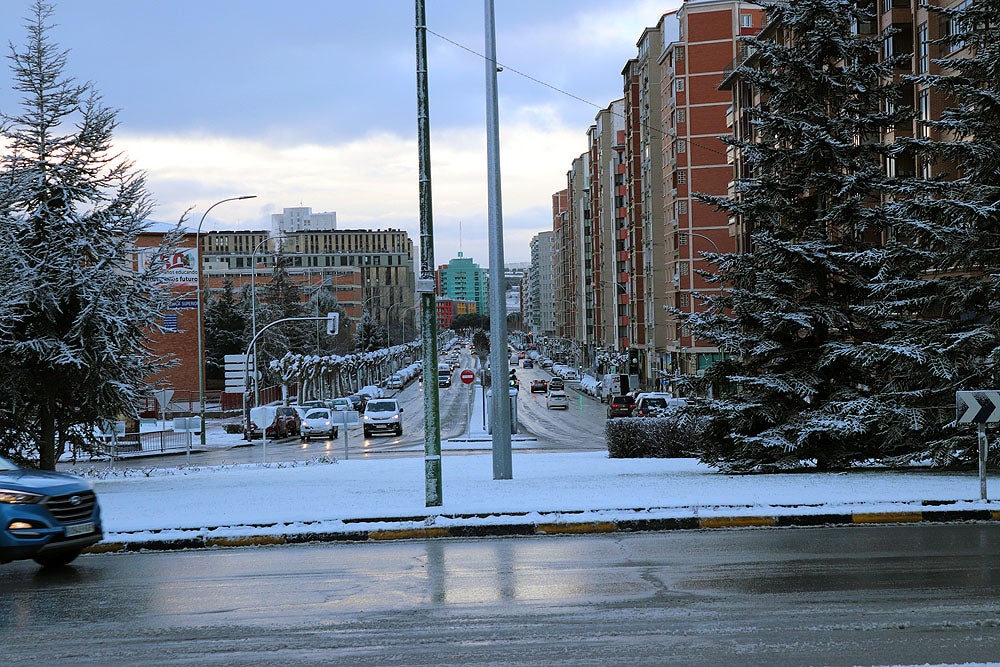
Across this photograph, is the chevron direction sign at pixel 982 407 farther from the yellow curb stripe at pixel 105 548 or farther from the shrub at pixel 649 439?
the shrub at pixel 649 439

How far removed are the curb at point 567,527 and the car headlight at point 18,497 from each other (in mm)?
2404

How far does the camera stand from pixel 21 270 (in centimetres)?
2119

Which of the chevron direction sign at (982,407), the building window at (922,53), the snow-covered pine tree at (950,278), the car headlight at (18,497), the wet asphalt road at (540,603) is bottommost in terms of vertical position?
the wet asphalt road at (540,603)

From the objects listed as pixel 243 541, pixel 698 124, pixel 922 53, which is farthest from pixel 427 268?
pixel 698 124

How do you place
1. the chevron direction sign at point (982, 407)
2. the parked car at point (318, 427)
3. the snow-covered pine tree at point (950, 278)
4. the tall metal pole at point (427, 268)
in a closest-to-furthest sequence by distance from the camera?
the chevron direction sign at point (982, 407), the tall metal pole at point (427, 268), the snow-covered pine tree at point (950, 278), the parked car at point (318, 427)

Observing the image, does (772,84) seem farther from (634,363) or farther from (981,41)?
(634,363)

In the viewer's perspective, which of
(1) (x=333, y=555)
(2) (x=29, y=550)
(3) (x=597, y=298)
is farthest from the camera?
(3) (x=597, y=298)

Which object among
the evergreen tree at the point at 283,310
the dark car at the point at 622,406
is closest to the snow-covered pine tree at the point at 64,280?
the dark car at the point at 622,406

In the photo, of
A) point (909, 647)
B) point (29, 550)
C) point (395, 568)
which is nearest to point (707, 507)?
point (395, 568)

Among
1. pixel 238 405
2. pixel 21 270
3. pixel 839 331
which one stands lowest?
pixel 238 405

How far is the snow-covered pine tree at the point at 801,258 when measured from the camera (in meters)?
19.4

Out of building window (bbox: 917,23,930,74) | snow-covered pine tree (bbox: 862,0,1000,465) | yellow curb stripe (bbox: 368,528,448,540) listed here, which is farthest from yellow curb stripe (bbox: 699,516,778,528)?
building window (bbox: 917,23,930,74)

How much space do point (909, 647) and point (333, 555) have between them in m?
7.01

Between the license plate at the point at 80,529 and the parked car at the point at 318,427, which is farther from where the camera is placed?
the parked car at the point at 318,427
